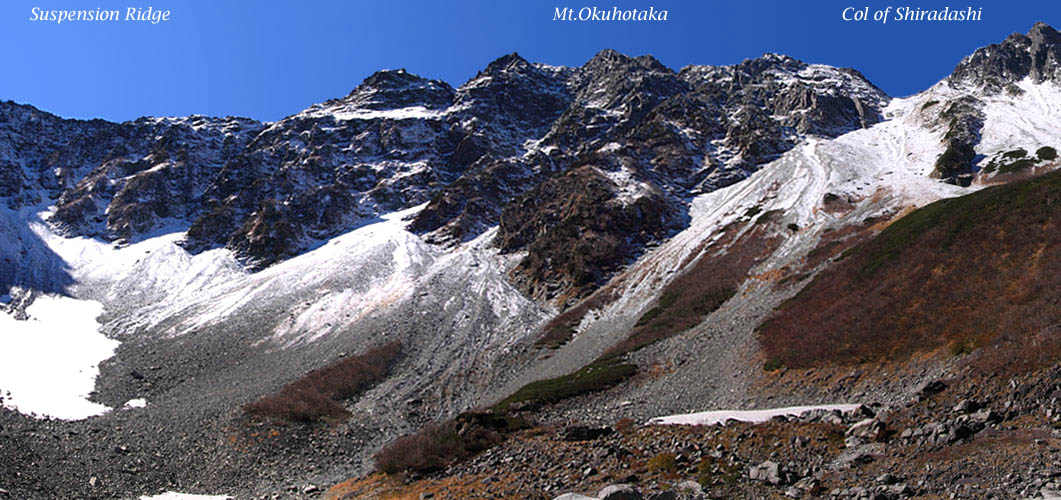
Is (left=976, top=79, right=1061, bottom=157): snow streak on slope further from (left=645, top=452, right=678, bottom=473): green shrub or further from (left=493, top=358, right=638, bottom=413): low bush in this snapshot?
(left=645, top=452, right=678, bottom=473): green shrub

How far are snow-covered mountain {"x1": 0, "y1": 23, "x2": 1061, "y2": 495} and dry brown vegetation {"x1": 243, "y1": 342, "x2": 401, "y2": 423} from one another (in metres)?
2.44

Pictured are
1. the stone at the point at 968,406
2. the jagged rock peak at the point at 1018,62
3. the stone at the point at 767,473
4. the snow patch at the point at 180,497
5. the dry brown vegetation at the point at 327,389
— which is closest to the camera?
the stone at the point at 767,473

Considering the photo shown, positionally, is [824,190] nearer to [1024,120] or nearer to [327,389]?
[1024,120]

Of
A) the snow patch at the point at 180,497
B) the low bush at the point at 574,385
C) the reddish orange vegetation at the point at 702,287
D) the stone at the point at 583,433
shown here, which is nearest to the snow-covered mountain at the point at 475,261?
the reddish orange vegetation at the point at 702,287

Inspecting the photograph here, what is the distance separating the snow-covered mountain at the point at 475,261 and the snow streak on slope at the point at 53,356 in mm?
893

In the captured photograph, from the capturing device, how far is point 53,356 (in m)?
82.2

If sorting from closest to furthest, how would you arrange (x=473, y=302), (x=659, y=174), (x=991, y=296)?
(x=991, y=296), (x=473, y=302), (x=659, y=174)

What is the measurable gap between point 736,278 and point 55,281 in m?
147

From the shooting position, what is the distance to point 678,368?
48.0 metres

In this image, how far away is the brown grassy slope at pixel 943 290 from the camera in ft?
102

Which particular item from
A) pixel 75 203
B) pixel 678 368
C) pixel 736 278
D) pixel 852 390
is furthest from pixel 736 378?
pixel 75 203

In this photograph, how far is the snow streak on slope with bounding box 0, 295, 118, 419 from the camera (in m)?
59.9

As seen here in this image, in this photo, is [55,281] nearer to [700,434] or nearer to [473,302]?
[473,302]

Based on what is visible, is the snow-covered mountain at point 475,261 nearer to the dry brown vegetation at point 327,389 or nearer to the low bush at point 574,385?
the low bush at point 574,385
